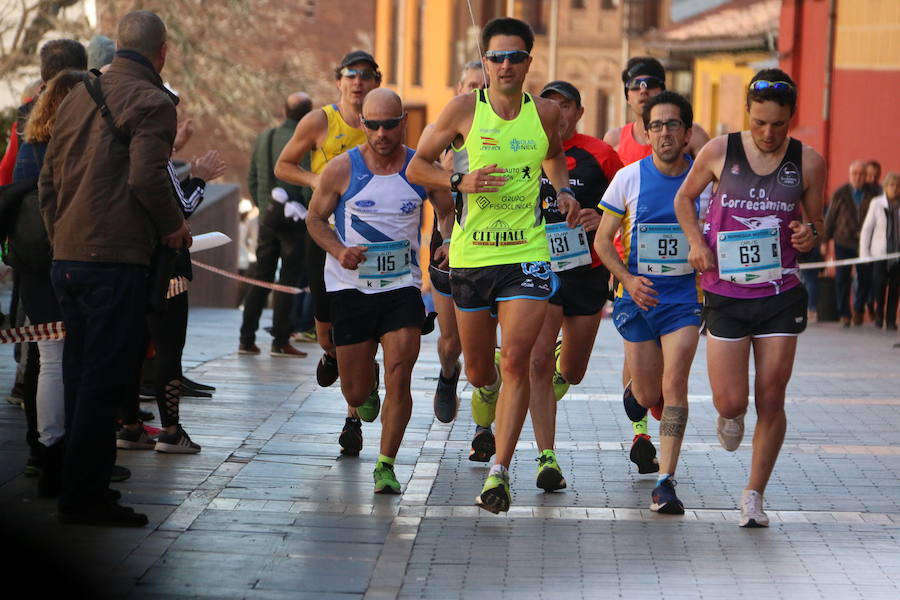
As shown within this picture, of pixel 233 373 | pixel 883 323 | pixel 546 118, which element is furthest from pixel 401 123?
pixel 883 323

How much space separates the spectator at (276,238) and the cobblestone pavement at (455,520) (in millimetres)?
2925

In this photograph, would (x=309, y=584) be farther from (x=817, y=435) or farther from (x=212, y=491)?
(x=817, y=435)

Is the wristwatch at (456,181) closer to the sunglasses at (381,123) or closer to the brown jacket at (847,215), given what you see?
the sunglasses at (381,123)

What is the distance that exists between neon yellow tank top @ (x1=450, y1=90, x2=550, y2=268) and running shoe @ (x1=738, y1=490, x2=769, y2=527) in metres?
1.37

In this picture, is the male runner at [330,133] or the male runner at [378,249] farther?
the male runner at [330,133]

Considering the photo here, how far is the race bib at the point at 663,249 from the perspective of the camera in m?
7.82

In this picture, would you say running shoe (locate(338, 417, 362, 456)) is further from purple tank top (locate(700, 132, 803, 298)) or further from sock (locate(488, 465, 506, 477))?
purple tank top (locate(700, 132, 803, 298))

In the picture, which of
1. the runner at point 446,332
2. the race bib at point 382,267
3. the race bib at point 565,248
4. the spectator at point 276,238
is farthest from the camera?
the spectator at point 276,238

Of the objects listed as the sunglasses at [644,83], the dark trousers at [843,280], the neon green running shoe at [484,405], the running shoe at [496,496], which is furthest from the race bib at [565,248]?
the dark trousers at [843,280]

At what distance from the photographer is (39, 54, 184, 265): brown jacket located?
6582 mm

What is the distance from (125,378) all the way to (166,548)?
82 centimetres

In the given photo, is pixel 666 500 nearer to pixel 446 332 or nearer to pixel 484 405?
pixel 484 405

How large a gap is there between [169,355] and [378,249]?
147cm

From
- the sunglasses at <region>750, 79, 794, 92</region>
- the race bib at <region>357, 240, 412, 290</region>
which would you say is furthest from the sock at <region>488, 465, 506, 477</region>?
the sunglasses at <region>750, 79, 794, 92</region>
